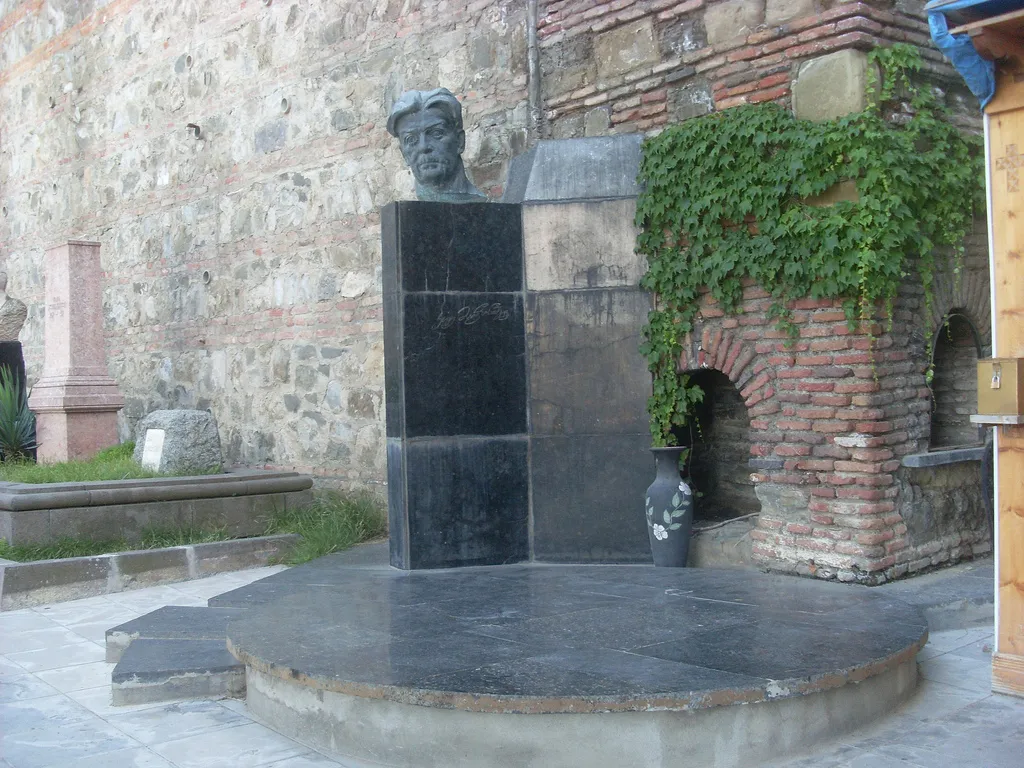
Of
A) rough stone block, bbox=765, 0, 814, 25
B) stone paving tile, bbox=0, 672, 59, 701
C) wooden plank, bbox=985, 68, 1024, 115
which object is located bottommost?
stone paving tile, bbox=0, 672, 59, 701

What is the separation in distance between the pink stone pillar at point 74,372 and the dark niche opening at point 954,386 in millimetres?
7367

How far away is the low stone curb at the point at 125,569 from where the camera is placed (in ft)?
21.4

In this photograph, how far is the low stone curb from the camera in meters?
6.52

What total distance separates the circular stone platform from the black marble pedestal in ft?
3.23

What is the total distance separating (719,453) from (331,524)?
9.59 feet

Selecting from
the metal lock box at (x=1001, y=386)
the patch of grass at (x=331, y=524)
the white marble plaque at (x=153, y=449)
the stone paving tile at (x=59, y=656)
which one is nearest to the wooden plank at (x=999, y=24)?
the metal lock box at (x=1001, y=386)

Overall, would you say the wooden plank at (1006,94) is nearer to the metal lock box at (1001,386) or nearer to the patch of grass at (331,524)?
the metal lock box at (1001,386)

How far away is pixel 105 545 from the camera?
23.8 ft

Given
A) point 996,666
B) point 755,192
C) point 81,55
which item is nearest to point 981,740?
point 996,666

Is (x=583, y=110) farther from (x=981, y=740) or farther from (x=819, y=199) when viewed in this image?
(x=981, y=740)

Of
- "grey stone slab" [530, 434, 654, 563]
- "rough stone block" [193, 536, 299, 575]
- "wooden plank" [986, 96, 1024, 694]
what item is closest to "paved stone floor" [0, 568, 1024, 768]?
"wooden plank" [986, 96, 1024, 694]

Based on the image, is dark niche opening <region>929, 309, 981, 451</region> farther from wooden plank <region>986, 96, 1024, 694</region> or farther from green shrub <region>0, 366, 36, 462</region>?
Answer: green shrub <region>0, 366, 36, 462</region>

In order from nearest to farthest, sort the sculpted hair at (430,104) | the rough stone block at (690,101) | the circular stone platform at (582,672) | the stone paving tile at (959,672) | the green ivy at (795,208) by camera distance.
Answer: the circular stone platform at (582,672)
the stone paving tile at (959,672)
the green ivy at (795,208)
the rough stone block at (690,101)
the sculpted hair at (430,104)

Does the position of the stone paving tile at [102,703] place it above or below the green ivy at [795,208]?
below
